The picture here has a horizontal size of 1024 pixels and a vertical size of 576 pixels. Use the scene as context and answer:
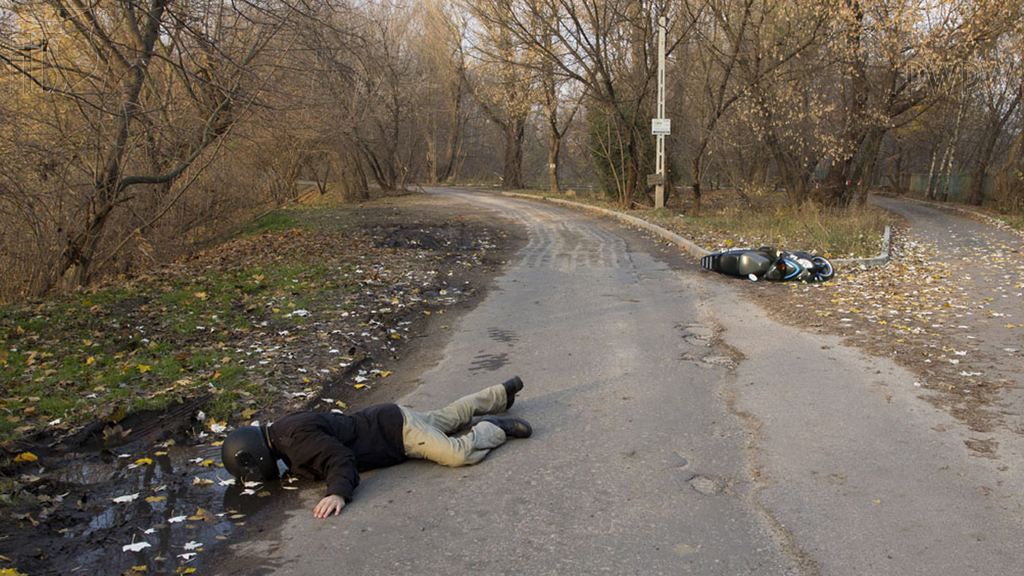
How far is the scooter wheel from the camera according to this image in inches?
453

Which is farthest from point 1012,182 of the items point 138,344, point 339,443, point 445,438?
point 339,443

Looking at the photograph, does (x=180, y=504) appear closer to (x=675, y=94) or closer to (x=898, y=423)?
(x=898, y=423)

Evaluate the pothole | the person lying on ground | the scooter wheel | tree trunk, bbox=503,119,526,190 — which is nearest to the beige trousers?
the person lying on ground

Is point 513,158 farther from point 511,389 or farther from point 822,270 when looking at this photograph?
point 511,389

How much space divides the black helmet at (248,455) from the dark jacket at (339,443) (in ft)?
0.29

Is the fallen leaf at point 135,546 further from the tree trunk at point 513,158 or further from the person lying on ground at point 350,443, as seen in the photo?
the tree trunk at point 513,158

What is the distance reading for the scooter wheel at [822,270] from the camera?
37.8 ft

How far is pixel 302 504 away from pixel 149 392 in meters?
2.45

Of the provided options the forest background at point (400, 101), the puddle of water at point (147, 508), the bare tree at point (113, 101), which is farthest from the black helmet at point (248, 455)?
the bare tree at point (113, 101)

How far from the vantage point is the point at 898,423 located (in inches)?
214

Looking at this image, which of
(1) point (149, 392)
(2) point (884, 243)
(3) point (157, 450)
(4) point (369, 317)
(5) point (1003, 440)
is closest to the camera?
(5) point (1003, 440)

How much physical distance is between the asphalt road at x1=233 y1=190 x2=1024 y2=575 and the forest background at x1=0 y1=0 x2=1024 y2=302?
17.9 feet

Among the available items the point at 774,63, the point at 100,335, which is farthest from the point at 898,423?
the point at 774,63

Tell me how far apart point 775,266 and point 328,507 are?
9172 millimetres
